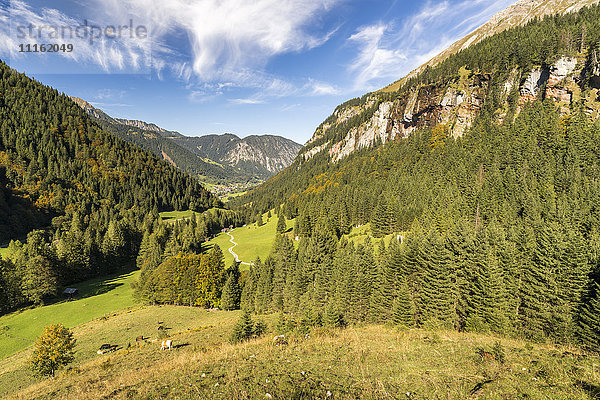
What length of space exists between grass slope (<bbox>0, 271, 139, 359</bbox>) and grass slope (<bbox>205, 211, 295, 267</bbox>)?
35.5 metres

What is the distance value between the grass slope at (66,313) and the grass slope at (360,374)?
53333mm

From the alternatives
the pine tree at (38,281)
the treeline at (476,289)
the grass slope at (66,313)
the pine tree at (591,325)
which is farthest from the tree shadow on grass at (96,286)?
the pine tree at (591,325)

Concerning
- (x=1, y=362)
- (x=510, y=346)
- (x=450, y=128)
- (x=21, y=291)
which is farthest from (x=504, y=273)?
(x=450, y=128)

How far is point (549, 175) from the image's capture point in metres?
81.6

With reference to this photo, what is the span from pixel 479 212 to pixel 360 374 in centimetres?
9128

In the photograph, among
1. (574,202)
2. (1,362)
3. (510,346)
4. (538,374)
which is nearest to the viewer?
(538,374)

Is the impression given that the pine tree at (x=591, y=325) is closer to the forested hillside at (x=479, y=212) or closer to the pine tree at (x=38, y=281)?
the forested hillside at (x=479, y=212)

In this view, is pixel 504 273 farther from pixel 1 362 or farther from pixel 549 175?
pixel 1 362

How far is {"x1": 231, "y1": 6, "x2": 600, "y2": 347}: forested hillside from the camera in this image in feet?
129

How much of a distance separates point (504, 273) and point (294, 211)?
115207 millimetres

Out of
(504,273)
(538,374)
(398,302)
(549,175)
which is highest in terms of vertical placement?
(549,175)

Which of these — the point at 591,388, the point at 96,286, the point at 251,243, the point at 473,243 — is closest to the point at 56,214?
the point at 96,286

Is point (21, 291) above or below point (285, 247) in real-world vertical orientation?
below

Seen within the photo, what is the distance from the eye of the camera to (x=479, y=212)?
275 feet
